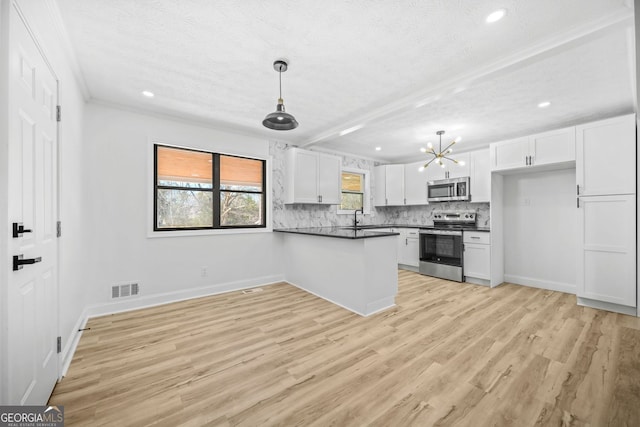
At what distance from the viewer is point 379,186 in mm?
6324

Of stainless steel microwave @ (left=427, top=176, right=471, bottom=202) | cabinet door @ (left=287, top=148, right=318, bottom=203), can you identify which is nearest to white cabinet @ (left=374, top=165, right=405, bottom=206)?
stainless steel microwave @ (left=427, top=176, right=471, bottom=202)

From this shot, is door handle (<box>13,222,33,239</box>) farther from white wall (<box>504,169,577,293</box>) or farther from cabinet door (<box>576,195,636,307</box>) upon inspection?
white wall (<box>504,169,577,293</box>)

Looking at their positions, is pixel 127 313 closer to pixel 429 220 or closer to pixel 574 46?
pixel 574 46

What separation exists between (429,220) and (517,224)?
1.72m

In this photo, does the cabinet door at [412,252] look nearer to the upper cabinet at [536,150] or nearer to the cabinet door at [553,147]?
the upper cabinet at [536,150]

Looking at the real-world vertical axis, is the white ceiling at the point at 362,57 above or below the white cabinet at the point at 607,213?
above

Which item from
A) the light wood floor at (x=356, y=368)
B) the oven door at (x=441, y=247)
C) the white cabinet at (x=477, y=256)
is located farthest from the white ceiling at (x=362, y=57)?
the light wood floor at (x=356, y=368)

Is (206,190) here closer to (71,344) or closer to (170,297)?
(170,297)

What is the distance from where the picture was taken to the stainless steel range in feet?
15.4

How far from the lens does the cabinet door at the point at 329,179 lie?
491cm

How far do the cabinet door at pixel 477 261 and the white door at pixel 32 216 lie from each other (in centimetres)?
524

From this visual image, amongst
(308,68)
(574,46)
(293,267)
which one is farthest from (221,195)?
(574,46)

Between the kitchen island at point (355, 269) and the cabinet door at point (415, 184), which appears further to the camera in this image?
the cabinet door at point (415, 184)

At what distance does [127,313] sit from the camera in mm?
3246
